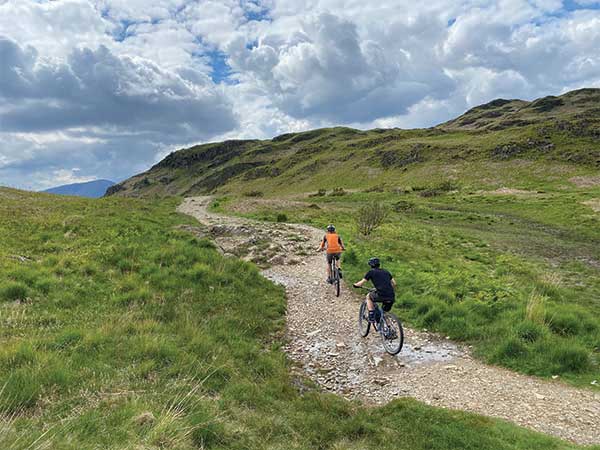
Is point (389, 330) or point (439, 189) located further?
point (439, 189)

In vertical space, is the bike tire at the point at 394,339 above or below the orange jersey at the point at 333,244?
below

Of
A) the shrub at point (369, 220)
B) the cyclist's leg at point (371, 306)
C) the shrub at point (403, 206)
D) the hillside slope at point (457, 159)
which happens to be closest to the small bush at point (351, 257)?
the shrub at point (369, 220)

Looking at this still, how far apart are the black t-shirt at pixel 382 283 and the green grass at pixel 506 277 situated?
8.00ft

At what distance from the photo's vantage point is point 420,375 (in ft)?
30.5

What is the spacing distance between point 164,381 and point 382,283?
633 centimetres

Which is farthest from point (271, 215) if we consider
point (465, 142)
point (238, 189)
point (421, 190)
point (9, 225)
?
point (238, 189)

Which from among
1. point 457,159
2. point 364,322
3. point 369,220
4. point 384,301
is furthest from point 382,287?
point 457,159

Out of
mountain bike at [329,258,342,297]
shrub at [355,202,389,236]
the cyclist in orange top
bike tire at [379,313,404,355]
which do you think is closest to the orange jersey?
the cyclist in orange top

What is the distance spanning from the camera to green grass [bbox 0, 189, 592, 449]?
558 cm

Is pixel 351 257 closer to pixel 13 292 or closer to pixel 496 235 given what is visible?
pixel 13 292

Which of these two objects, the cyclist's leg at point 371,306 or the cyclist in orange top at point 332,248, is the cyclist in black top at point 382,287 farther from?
the cyclist in orange top at point 332,248

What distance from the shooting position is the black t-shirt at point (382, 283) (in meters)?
10.5

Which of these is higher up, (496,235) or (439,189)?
(439,189)

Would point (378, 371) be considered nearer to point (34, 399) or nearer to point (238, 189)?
point (34, 399)
